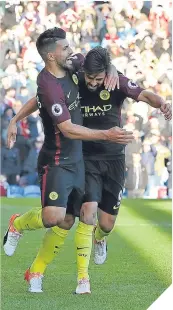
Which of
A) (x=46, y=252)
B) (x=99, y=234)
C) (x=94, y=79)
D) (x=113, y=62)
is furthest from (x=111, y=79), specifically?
(x=113, y=62)

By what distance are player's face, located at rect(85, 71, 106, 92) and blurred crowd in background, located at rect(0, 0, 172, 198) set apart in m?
10.4

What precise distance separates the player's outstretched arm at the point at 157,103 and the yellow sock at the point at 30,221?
1.28 m

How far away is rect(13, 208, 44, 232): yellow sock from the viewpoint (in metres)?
7.43

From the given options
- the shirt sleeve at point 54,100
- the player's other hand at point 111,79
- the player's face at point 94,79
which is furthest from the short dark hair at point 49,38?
the player's other hand at point 111,79

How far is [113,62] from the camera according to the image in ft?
61.7

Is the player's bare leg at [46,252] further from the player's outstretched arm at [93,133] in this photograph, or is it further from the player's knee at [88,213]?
the player's outstretched arm at [93,133]

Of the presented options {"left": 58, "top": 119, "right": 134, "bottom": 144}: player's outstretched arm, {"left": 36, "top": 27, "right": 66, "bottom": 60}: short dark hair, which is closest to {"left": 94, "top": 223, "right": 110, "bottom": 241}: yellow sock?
{"left": 58, "top": 119, "right": 134, "bottom": 144}: player's outstretched arm

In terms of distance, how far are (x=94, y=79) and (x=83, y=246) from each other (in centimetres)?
138

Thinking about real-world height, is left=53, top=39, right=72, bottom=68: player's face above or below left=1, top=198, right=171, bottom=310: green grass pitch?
above

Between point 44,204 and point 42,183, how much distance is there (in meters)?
0.18

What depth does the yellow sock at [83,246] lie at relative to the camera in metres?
7.34

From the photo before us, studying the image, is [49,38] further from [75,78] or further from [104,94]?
[104,94]

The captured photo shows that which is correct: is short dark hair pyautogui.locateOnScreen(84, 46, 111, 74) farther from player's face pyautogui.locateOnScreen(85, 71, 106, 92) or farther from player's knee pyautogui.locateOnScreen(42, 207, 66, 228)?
player's knee pyautogui.locateOnScreen(42, 207, 66, 228)

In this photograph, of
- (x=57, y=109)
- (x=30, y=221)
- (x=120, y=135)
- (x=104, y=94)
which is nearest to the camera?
(x=120, y=135)
